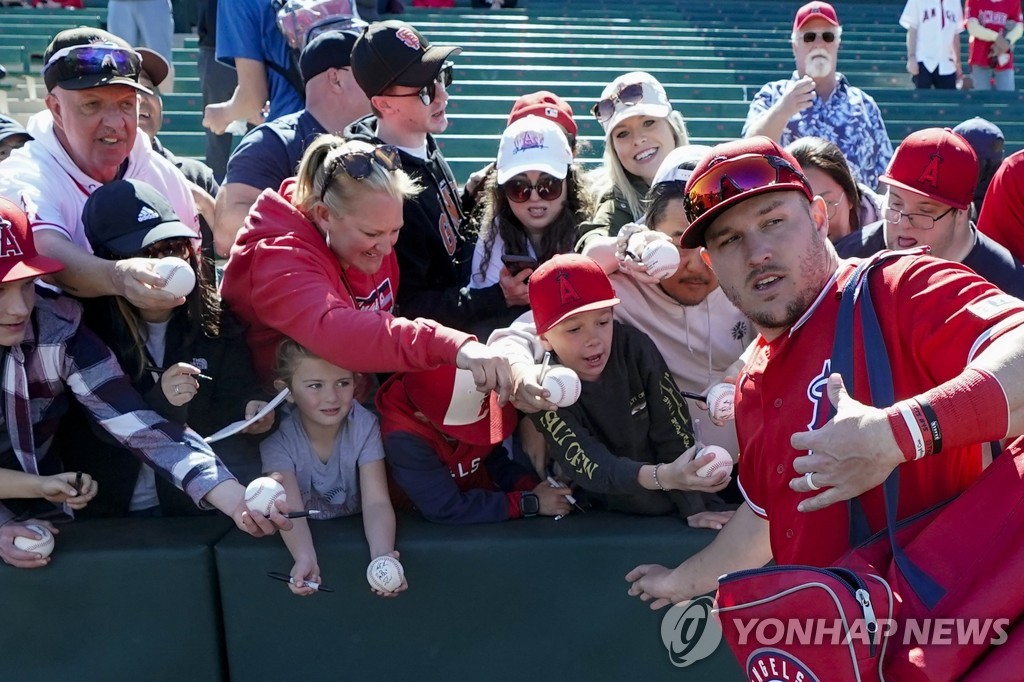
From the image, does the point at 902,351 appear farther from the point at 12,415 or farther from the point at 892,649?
the point at 12,415

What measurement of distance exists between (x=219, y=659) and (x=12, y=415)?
3.26 ft

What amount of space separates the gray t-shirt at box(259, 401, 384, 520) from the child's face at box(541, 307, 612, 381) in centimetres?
67

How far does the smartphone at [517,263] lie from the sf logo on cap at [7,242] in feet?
5.04

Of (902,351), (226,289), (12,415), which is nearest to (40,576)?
(12,415)

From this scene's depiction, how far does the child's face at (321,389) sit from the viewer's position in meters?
3.37

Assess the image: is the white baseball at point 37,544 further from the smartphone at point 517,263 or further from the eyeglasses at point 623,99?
the eyeglasses at point 623,99

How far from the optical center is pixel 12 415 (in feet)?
10.4

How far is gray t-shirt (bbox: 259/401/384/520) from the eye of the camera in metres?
3.45

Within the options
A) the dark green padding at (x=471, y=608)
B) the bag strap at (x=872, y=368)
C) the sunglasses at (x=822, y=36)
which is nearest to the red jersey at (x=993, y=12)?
the sunglasses at (x=822, y=36)

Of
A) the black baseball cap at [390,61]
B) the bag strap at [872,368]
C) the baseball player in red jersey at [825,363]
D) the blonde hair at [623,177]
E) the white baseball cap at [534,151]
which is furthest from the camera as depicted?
the blonde hair at [623,177]

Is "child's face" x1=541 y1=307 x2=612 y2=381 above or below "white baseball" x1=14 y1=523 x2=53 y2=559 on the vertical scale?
above

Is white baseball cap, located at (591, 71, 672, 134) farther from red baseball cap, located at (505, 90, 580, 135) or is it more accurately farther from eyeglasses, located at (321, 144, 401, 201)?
eyeglasses, located at (321, 144, 401, 201)

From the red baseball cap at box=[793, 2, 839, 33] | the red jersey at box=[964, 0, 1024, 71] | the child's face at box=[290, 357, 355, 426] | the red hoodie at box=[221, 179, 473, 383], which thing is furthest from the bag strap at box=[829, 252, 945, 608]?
the red jersey at box=[964, 0, 1024, 71]

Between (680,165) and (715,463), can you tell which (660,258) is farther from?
(715,463)
